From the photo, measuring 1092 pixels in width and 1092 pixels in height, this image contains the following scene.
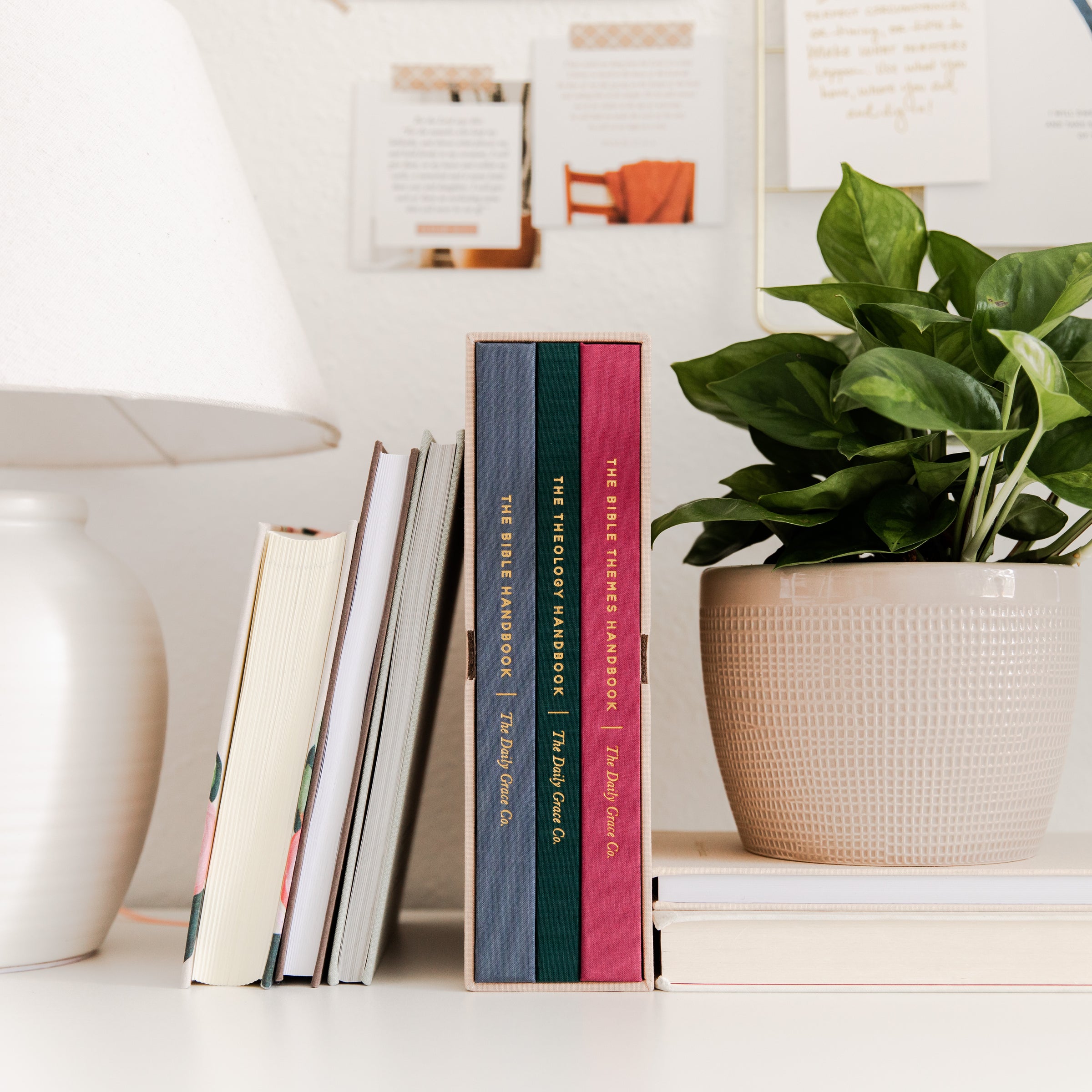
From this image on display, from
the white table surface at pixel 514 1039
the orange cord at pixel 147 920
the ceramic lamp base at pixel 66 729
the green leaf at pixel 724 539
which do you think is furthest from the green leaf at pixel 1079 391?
the orange cord at pixel 147 920

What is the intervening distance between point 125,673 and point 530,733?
0.88ft

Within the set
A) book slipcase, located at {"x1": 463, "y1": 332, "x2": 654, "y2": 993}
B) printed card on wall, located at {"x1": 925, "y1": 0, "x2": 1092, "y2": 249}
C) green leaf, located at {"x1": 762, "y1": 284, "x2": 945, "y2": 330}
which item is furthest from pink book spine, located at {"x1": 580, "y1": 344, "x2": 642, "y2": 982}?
printed card on wall, located at {"x1": 925, "y1": 0, "x2": 1092, "y2": 249}

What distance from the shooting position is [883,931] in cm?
58

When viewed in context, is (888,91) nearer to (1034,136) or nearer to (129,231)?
(1034,136)

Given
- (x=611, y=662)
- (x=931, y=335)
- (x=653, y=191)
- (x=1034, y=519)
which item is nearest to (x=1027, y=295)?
(x=931, y=335)

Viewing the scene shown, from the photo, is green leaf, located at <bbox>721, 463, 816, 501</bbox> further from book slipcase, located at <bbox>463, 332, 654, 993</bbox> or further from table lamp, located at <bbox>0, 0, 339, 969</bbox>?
table lamp, located at <bbox>0, 0, 339, 969</bbox>

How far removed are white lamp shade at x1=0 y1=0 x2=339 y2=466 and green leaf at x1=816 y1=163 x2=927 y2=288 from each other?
0.36 meters

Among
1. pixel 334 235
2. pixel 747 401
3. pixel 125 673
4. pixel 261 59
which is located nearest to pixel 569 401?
pixel 747 401

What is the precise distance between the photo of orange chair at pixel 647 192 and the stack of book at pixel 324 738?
391 mm

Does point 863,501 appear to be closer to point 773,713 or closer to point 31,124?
point 773,713

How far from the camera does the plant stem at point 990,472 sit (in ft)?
1.76

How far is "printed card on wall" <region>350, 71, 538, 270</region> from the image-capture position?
0.90 m

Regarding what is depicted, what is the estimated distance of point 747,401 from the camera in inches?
24.7

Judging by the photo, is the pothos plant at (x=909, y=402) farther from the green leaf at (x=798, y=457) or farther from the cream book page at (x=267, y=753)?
the cream book page at (x=267, y=753)
